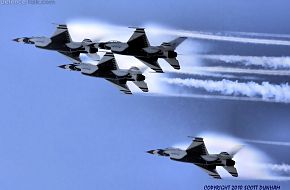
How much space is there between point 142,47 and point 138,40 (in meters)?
0.07

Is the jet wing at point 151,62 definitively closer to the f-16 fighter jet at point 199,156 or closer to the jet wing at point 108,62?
the jet wing at point 108,62

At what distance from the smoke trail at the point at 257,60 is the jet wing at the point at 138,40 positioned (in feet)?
1.65

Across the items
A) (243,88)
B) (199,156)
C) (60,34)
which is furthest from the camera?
(243,88)

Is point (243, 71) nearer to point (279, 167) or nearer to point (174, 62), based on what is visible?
point (174, 62)

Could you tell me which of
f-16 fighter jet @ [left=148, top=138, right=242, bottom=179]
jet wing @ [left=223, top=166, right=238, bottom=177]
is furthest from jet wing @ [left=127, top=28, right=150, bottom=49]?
jet wing @ [left=223, top=166, right=238, bottom=177]

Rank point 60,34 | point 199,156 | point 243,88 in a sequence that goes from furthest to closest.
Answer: point 243,88, point 199,156, point 60,34

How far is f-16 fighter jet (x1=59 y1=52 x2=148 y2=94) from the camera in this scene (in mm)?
4688

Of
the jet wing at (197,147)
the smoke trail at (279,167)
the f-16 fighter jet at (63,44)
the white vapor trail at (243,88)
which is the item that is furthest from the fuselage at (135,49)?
the smoke trail at (279,167)

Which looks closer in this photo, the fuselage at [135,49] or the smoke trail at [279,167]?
the fuselage at [135,49]

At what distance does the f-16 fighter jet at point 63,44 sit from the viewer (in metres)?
4.63

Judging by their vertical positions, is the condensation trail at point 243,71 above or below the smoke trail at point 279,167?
above

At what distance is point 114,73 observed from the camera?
15.5 feet

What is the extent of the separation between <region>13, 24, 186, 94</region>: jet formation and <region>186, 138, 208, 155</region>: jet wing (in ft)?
1.93

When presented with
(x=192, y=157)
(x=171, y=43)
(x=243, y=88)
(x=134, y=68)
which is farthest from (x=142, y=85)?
(x=243, y=88)
